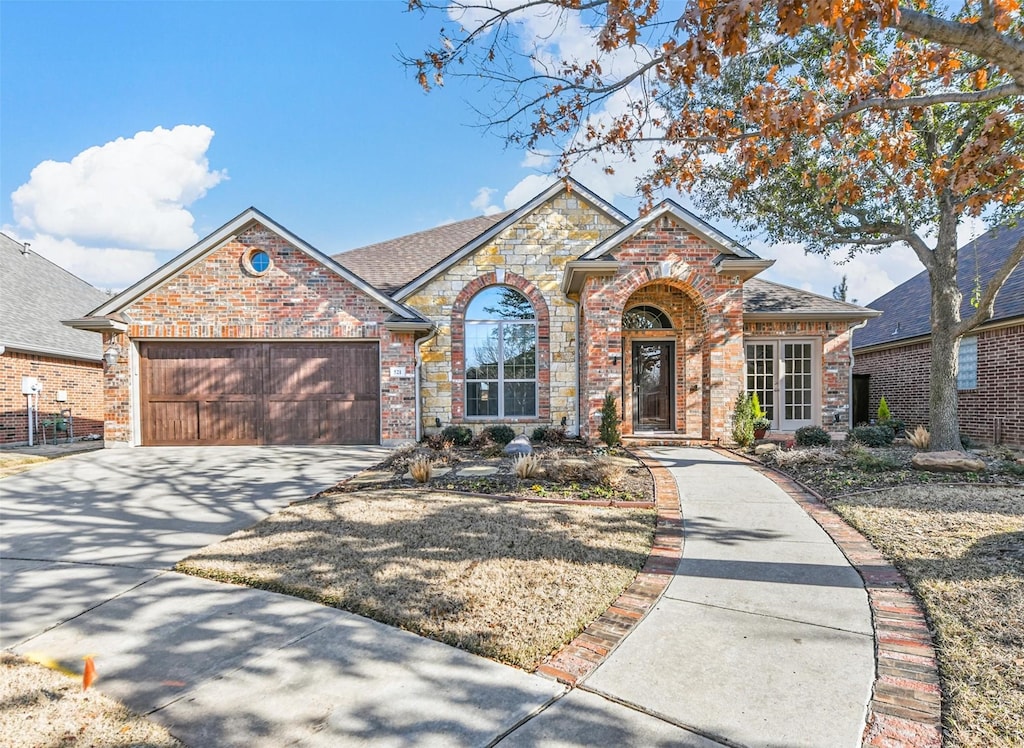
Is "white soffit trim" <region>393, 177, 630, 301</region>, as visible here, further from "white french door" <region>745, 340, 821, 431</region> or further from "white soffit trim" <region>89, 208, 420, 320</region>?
"white french door" <region>745, 340, 821, 431</region>

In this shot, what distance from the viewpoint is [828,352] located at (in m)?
12.5

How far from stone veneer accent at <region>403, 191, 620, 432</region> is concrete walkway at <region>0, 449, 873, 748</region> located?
24.6 feet

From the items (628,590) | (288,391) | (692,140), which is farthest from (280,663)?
(288,391)

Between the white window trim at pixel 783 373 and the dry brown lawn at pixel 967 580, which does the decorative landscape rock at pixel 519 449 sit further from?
the white window trim at pixel 783 373

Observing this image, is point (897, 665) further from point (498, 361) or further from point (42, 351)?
point (42, 351)

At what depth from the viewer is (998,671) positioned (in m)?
2.70

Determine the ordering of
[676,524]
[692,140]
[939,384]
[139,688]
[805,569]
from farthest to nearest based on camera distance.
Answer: [939,384] → [692,140] → [676,524] → [805,569] → [139,688]

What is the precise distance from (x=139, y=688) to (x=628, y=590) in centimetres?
308

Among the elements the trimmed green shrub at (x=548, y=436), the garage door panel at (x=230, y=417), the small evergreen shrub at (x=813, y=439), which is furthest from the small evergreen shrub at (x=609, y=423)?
the garage door panel at (x=230, y=417)

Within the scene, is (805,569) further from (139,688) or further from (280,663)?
(139,688)

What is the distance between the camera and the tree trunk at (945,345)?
9461mm

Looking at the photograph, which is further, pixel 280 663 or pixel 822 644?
pixel 822 644

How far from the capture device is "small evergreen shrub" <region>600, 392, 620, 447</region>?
10448 millimetres

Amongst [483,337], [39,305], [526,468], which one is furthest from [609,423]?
[39,305]
